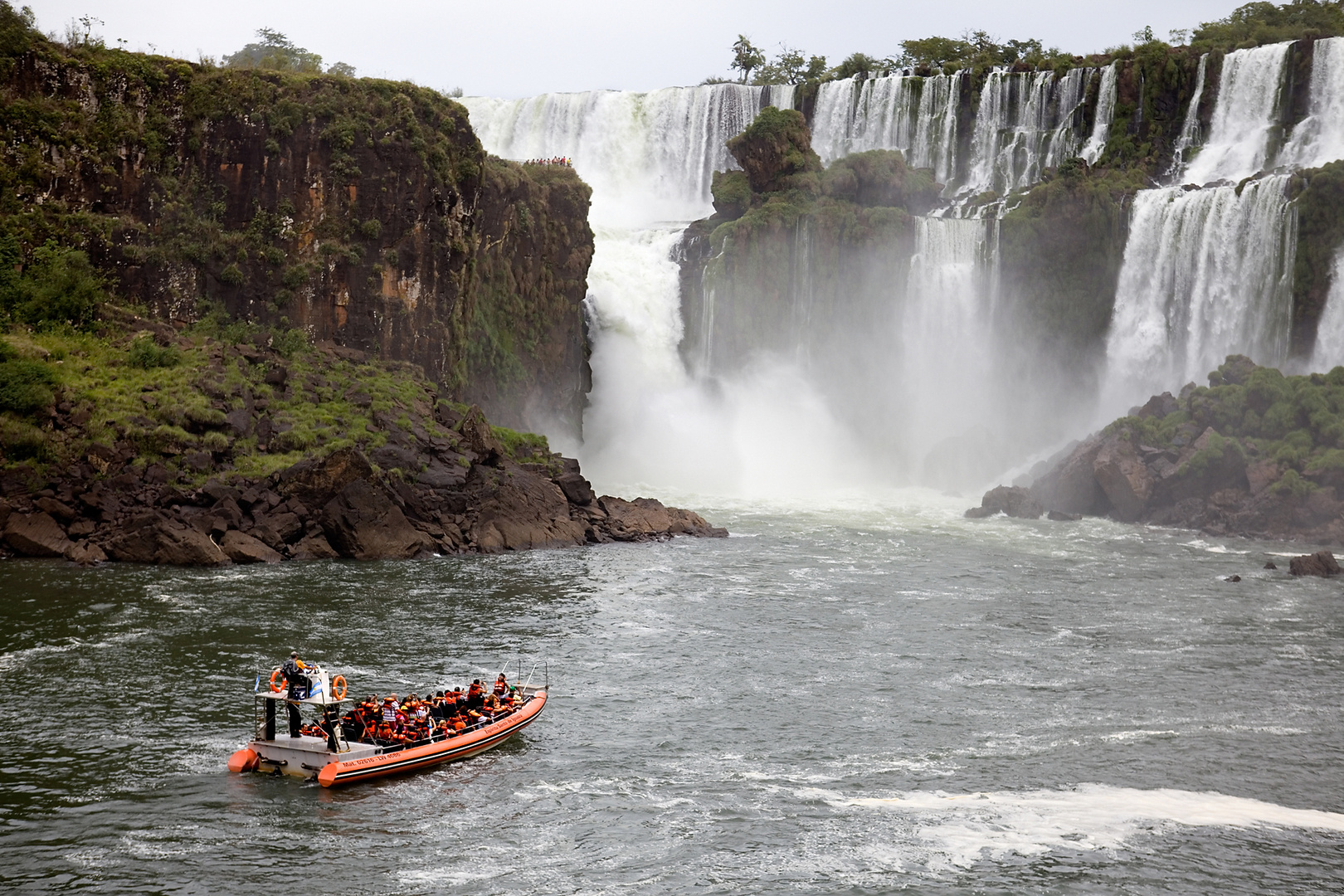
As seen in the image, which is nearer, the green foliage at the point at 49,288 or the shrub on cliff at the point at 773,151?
the green foliage at the point at 49,288

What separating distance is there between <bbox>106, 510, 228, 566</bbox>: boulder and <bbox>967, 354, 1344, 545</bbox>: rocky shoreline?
3481cm

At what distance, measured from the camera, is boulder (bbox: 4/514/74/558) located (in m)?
42.9

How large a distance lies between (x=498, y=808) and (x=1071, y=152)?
71.6 metres

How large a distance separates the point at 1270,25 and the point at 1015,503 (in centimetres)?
4683

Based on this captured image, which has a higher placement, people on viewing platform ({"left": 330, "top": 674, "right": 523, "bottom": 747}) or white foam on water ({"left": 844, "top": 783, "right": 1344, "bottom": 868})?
people on viewing platform ({"left": 330, "top": 674, "right": 523, "bottom": 747})

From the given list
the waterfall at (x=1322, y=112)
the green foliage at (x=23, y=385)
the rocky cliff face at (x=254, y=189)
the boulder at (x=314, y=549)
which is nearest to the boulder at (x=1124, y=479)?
the waterfall at (x=1322, y=112)

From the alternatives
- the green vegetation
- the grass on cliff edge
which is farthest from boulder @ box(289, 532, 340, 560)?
the green vegetation

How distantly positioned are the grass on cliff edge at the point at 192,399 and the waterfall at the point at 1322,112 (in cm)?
4896

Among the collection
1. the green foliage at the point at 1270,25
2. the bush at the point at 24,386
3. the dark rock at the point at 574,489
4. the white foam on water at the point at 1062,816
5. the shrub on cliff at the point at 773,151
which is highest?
the green foliage at the point at 1270,25

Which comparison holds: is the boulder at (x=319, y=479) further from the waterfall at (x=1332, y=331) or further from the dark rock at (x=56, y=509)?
the waterfall at (x=1332, y=331)

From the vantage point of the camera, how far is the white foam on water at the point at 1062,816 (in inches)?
913

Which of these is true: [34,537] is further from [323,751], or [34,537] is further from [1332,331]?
[1332,331]

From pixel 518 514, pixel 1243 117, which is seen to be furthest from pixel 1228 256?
pixel 518 514

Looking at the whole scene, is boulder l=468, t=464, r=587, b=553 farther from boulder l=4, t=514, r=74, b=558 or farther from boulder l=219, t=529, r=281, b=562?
boulder l=4, t=514, r=74, b=558
